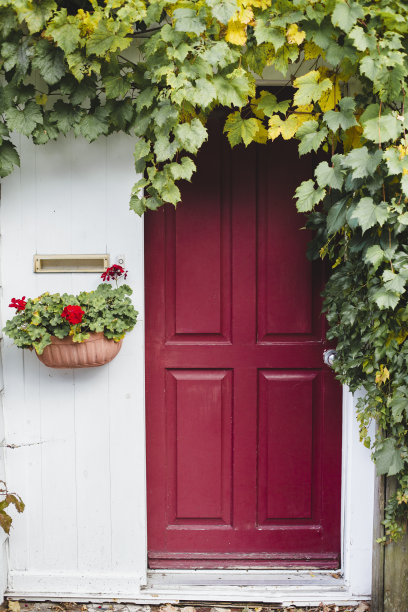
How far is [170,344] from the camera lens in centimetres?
280

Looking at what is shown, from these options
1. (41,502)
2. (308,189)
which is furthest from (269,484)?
(308,189)

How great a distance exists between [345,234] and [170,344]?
1.03m

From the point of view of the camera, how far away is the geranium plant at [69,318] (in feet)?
7.53

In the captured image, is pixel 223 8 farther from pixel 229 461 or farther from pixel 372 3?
pixel 229 461

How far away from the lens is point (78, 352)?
236 centimetres

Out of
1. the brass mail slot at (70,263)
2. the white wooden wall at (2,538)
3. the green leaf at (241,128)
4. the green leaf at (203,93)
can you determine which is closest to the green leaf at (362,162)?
the green leaf at (241,128)

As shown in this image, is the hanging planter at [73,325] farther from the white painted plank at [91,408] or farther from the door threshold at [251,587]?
the door threshold at [251,587]

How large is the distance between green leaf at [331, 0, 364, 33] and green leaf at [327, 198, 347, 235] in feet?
2.12

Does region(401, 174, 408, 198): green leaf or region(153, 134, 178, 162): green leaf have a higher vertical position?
region(153, 134, 178, 162): green leaf

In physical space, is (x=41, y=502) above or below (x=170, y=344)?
below

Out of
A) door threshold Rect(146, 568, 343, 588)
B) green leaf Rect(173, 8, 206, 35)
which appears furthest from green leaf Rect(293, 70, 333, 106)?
door threshold Rect(146, 568, 343, 588)

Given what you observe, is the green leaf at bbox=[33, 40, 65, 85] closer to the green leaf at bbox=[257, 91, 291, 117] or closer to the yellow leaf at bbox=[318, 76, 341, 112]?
the green leaf at bbox=[257, 91, 291, 117]

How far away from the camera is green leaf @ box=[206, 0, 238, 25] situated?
2.06m

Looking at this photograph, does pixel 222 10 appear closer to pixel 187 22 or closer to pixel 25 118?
pixel 187 22
